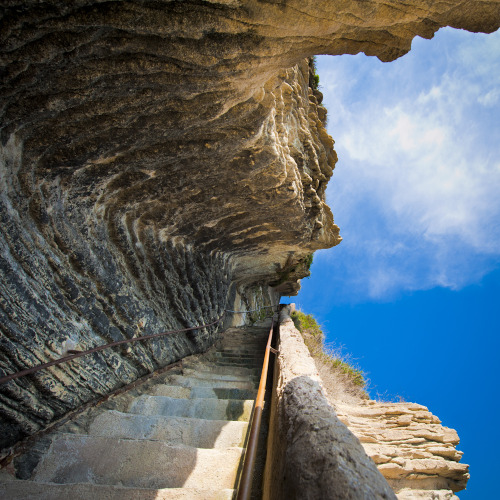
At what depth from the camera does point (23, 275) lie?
104 inches

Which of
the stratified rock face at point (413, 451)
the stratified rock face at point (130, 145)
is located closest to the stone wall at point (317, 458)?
the stratified rock face at point (413, 451)

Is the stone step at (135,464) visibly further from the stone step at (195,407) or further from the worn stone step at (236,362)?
the worn stone step at (236,362)

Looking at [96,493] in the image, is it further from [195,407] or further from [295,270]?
[295,270]

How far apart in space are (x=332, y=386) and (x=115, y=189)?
5.21 meters

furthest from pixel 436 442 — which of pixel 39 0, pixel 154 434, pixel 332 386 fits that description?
pixel 39 0

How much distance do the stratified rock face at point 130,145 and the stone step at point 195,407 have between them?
1.44 feet

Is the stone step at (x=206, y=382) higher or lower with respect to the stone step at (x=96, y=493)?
→ higher

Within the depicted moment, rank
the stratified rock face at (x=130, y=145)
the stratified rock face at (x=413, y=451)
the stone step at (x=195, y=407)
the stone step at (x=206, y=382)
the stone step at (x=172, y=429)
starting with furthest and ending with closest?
the stone step at (x=206, y=382) < the stone step at (x=195, y=407) < the stratified rock face at (x=413, y=451) < the stone step at (x=172, y=429) < the stratified rock face at (x=130, y=145)

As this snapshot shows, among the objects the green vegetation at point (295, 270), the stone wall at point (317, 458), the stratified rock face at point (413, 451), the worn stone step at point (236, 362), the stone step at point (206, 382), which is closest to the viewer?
the stone wall at point (317, 458)

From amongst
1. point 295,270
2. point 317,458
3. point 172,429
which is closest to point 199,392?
point 172,429

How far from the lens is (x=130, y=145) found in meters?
3.05

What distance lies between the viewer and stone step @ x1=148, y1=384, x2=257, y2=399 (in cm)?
388

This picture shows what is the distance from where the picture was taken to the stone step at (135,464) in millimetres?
2359

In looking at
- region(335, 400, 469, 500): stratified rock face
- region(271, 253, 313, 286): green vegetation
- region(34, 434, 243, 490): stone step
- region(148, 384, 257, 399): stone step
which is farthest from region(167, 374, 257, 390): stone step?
region(271, 253, 313, 286): green vegetation
